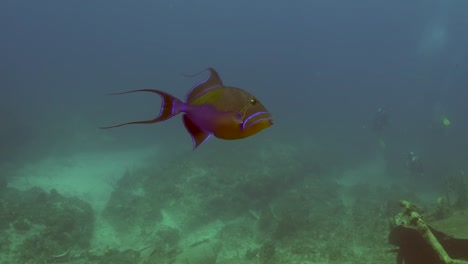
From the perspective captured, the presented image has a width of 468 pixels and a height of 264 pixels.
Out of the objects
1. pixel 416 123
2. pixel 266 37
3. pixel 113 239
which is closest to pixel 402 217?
pixel 113 239

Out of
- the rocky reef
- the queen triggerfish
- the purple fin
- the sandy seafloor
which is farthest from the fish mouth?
the rocky reef

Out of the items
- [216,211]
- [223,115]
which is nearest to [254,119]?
[223,115]

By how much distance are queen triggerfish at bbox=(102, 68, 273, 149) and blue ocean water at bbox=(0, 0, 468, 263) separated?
23.8ft

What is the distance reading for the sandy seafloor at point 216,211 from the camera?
896 centimetres

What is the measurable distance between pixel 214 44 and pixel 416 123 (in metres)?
101

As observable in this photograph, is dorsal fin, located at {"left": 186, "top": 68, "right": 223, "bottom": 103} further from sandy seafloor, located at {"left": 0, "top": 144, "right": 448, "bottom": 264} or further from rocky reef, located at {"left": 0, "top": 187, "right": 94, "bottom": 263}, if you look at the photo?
rocky reef, located at {"left": 0, "top": 187, "right": 94, "bottom": 263}

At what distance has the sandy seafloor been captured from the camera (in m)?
8.96

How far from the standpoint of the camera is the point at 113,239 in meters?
11.4

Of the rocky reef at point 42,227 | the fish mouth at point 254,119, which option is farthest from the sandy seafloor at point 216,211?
the fish mouth at point 254,119

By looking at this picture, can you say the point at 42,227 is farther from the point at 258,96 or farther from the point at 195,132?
the point at 258,96

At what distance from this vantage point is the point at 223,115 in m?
1.51

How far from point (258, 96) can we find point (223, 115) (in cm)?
5148

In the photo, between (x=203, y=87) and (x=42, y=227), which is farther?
(x=42, y=227)

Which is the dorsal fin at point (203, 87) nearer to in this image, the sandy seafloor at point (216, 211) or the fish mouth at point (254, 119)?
the fish mouth at point (254, 119)
